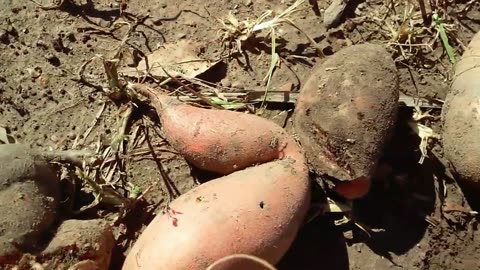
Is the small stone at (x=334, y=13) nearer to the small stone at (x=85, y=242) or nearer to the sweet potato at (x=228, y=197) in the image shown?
the sweet potato at (x=228, y=197)

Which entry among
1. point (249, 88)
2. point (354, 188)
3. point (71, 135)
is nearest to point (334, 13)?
point (249, 88)

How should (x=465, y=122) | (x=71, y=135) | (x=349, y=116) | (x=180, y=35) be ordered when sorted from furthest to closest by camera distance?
(x=180, y=35) → (x=71, y=135) → (x=465, y=122) → (x=349, y=116)

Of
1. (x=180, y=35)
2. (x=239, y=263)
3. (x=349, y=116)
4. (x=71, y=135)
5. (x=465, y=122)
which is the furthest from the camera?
(x=180, y=35)

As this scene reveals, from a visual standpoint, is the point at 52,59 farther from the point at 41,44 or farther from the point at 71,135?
the point at 71,135

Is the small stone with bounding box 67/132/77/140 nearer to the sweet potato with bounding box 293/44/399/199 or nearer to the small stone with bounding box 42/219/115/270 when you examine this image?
the small stone with bounding box 42/219/115/270

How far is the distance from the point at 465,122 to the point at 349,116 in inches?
14.1

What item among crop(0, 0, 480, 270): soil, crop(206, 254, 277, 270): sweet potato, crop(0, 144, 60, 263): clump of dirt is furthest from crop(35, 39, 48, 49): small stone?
crop(206, 254, 277, 270): sweet potato

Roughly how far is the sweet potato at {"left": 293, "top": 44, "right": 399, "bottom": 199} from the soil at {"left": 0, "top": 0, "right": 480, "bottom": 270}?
216 mm

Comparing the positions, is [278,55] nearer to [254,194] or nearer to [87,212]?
[254,194]

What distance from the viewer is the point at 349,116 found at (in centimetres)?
179

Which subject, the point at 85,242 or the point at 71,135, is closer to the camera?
the point at 85,242

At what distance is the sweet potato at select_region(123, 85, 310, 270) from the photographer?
5.53ft

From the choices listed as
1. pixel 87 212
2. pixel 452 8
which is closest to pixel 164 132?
pixel 87 212

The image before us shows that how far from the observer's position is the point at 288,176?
179 cm
